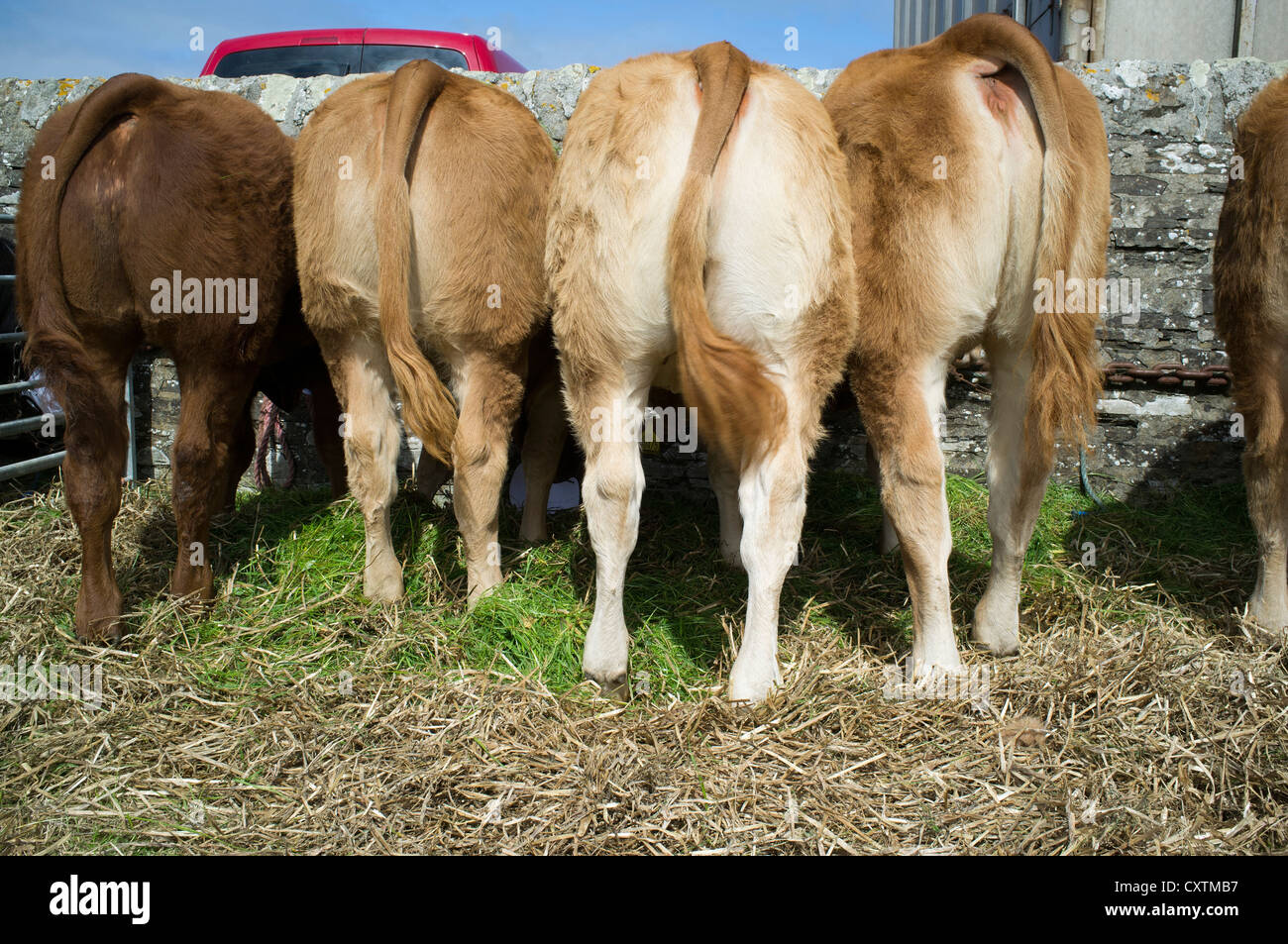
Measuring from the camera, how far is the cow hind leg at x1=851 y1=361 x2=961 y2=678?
2.95 metres

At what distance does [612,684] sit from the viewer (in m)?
3.03

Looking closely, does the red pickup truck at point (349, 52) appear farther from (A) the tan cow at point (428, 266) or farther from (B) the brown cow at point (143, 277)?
(A) the tan cow at point (428, 266)

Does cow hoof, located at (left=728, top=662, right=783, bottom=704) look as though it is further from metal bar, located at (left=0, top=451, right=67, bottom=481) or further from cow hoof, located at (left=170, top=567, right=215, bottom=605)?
metal bar, located at (left=0, top=451, right=67, bottom=481)

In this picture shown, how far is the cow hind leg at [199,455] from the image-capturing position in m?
3.53

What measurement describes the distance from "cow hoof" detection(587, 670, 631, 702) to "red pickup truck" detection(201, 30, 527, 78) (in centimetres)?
465

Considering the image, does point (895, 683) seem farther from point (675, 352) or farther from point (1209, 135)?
point (1209, 135)

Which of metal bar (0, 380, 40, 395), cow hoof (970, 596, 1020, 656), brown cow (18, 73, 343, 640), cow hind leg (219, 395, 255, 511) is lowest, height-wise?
cow hoof (970, 596, 1020, 656)

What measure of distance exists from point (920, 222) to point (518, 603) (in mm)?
1989

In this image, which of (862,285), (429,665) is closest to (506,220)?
(862,285)

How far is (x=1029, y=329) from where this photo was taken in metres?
3.02

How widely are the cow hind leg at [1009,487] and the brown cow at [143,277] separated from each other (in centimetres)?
289

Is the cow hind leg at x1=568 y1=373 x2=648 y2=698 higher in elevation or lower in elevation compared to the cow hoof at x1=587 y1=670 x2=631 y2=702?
higher

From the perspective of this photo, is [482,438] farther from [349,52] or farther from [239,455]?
[349,52]

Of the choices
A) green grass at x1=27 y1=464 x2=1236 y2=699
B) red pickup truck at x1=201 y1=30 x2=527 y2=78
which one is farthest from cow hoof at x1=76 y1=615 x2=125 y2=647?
red pickup truck at x1=201 y1=30 x2=527 y2=78
